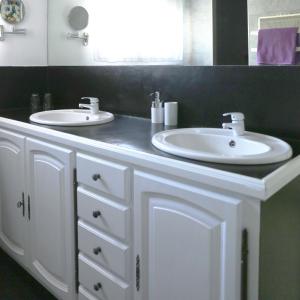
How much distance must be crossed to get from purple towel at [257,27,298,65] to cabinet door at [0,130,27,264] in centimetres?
117

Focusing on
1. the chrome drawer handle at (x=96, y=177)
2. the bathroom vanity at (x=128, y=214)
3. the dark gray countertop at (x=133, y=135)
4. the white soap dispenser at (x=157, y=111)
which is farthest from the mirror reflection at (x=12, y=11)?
the chrome drawer handle at (x=96, y=177)

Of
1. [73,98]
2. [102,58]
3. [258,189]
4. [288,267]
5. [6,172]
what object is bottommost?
[288,267]

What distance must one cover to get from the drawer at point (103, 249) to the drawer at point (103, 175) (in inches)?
7.3

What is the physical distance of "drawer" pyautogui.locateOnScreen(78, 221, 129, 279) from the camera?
4.58ft

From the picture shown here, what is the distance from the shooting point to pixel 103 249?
1.47m

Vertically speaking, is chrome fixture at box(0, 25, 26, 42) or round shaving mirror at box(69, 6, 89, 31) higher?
round shaving mirror at box(69, 6, 89, 31)

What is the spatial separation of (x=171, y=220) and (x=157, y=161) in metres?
0.19

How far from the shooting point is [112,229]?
4.61ft

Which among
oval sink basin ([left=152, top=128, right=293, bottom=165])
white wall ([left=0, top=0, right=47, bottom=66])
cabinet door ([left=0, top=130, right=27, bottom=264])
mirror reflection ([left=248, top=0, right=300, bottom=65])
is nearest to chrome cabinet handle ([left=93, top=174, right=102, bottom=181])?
oval sink basin ([left=152, top=128, right=293, bottom=165])

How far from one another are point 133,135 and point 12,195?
899mm

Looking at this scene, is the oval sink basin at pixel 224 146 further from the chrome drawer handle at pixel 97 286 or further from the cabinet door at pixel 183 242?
the chrome drawer handle at pixel 97 286

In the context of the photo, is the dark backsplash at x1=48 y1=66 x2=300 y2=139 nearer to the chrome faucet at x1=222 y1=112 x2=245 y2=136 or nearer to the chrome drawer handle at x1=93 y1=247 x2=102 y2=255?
the chrome faucet at x1=222 y1=112 x2=245 y2=136

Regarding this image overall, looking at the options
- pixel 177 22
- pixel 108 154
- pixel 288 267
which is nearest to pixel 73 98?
pixel 177 22

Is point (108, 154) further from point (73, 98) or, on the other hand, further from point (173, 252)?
point (73, 98)
